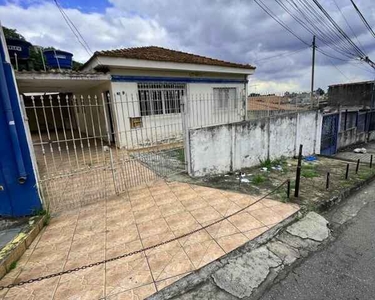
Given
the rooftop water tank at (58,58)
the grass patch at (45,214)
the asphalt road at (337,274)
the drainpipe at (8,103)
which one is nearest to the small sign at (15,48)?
the rooftop water tank at (58,58)

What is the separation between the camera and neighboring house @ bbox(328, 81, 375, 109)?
18.7 metres

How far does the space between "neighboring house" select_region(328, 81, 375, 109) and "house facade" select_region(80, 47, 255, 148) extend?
48.5ft

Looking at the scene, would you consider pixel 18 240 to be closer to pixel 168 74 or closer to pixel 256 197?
pixel 256 197

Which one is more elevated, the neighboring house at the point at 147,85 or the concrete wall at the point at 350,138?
the neighboring house at the point at 147,85

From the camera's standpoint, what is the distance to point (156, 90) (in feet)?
27.9

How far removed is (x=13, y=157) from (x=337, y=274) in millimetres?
4703

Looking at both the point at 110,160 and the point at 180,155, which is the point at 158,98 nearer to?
the point at 180,155

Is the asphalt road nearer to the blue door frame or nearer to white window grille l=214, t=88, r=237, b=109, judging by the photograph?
the blue door frame

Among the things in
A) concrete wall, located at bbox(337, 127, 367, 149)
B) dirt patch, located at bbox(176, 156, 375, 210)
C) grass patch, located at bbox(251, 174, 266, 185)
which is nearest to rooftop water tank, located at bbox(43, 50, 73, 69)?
dirt patch, located at bbox(176, 156, 375, 210)

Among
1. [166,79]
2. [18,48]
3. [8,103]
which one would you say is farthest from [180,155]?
[18,48]

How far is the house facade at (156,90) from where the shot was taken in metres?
7.03

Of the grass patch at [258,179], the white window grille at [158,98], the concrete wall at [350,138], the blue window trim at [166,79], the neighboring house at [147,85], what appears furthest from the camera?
the concrete wall at [350,138]

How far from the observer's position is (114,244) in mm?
2971

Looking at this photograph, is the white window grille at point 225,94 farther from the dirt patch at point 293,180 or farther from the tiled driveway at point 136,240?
the tiled driveway at point 136,240
